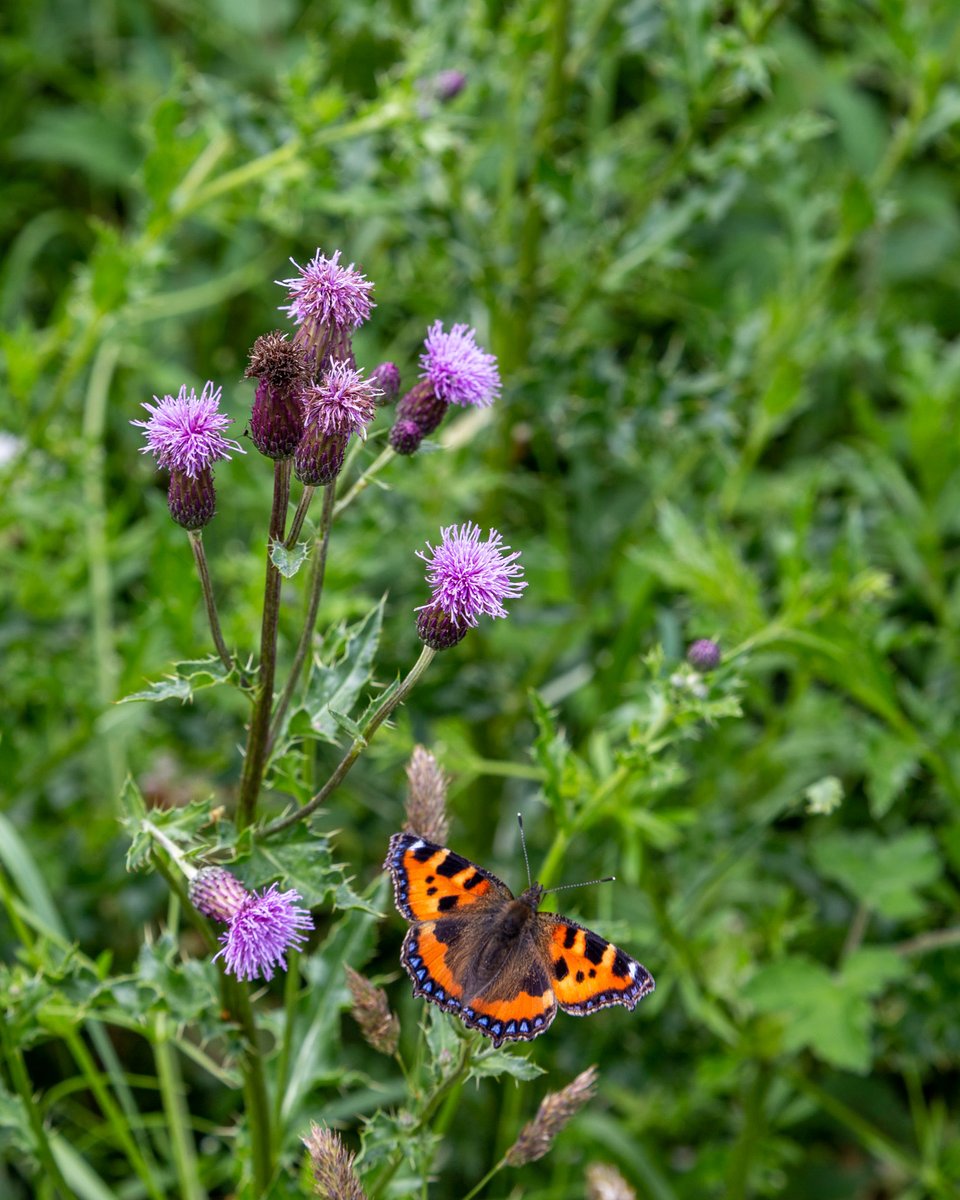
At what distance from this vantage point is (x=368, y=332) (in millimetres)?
3988

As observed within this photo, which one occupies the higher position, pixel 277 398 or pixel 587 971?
pixel 277 398

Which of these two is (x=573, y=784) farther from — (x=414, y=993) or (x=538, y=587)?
(x=538, y=587)

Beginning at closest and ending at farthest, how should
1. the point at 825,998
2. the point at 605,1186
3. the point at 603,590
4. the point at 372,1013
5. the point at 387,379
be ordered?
the point at 372,1013 < the point at 387,379 < the point at 605,1186 < the point at 825,998 < the point at 603,590

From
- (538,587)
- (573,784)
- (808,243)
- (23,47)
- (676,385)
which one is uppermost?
(23,47)

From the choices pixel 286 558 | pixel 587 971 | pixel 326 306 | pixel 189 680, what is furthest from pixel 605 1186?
pixel 326 306

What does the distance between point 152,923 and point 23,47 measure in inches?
133

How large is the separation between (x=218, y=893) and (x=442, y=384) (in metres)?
0.78

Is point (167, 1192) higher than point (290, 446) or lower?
lower

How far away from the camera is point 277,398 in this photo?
1.55 m

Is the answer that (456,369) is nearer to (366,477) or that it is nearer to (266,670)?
(366,477)

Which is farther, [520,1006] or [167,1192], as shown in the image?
[167,1192]

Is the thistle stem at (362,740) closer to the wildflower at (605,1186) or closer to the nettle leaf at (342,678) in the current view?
the nettle leaf at (342,678)

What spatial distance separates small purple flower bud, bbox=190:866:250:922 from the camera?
1.59m

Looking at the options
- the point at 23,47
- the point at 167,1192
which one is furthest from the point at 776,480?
the point at 23,47
